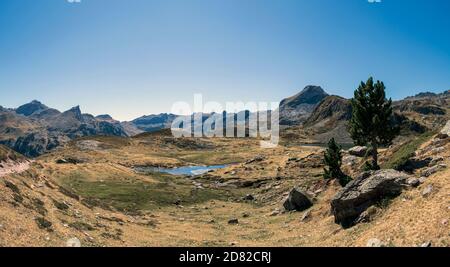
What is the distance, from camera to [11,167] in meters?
42.0

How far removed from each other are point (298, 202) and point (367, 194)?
19.8m

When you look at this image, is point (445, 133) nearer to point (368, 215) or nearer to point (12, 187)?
point (368, 215)

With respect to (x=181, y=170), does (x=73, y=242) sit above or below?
above

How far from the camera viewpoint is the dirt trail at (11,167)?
39.2 metres

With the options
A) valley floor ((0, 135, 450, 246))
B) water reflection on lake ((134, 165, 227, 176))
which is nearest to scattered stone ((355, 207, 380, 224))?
valley floor ((0, 135, 450, 246))

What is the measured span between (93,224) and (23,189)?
28.2ft

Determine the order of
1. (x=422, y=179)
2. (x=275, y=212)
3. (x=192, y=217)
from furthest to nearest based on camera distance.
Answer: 1. (x=192, y=217)
2. (x=275, y=212)
3. (x=422, y=179)

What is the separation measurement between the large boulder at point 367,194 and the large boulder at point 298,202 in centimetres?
1626

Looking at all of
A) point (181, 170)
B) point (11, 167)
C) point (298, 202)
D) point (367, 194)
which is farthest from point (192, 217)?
point (181, 170)

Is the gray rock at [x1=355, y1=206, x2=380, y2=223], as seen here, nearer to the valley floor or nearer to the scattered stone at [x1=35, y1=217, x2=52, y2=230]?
the valley floor

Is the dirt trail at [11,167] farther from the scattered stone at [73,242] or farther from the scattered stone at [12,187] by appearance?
the scattered stone at [73,242]

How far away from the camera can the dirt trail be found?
1542 inches

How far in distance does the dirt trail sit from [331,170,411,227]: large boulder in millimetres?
38235

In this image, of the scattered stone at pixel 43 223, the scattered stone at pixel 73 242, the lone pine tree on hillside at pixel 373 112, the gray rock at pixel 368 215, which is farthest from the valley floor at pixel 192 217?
the lone pine tree on hillside at pixel 373 112
